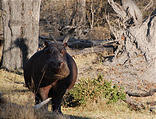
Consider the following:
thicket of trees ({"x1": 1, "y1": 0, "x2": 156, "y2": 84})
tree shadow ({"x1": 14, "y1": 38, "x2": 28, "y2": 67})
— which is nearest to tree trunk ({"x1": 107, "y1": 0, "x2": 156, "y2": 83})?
thicket of trees ({"x1": 1, "y1": 0, "x2": 156, "y2": 84})

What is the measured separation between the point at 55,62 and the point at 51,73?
0.87 ft

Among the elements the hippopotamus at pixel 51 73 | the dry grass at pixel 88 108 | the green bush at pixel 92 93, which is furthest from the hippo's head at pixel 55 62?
the green bush at pixel 92 93

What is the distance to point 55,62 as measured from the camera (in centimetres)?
480

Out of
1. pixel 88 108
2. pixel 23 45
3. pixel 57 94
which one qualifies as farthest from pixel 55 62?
pixel 23 45

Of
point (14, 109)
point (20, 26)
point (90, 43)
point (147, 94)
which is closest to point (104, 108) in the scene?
point (147, 94)

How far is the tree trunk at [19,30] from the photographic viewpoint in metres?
9.97

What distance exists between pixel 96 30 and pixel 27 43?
580 cm

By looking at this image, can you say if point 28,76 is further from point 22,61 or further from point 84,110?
point 22,61

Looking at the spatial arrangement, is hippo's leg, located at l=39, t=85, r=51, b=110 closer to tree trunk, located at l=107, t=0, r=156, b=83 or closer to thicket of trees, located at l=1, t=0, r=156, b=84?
thicket of trees, located at l=1, t=0, r=156, b=84

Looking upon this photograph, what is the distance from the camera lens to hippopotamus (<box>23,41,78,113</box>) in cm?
491

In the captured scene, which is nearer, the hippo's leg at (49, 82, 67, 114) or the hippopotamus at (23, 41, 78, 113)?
the hippopotamus at (23, 41, 78, 113)

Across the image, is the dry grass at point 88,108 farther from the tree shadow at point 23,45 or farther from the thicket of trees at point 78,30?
the thicket of trees at point 78,30

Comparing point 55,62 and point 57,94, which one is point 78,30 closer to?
point 57,94

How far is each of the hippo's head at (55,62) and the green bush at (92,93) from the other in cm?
257
